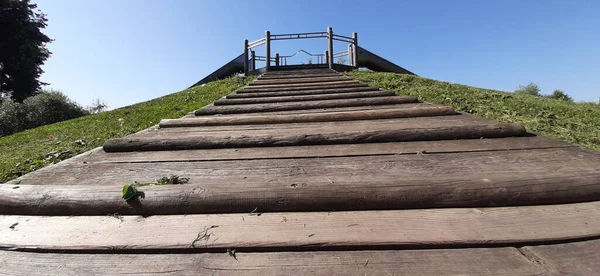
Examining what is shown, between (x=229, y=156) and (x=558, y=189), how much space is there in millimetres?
2141

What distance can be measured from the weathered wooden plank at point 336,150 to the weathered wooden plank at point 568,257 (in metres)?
1.23

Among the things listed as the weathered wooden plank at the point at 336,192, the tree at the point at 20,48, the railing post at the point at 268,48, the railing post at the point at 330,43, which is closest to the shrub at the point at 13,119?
the tree at the point at 20,48

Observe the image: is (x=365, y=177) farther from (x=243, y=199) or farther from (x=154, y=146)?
(x=154, y=146)

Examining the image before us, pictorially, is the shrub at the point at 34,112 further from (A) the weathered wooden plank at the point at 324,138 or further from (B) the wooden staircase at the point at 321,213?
(B) the wooden staircase at the point at 321,213

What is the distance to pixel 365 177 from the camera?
6.43 ft

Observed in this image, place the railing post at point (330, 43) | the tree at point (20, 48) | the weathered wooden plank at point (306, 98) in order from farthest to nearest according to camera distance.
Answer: the tree at point (20, 48), the railing post at point (330, 43), the weathered wooden plank at point (306, 98)

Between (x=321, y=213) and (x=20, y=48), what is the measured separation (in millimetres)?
27173

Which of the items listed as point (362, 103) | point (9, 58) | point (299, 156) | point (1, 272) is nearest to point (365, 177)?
point (299, 156)

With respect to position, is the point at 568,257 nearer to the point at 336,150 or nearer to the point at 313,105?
the point at 336,150

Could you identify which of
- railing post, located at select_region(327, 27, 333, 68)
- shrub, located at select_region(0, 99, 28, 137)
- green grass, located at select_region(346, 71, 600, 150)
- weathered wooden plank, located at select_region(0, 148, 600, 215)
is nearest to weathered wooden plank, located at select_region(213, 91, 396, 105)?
green grass, located at select_region(346, 71, 600, 150)

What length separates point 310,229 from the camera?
4.68 ft

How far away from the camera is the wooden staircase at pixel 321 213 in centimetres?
123

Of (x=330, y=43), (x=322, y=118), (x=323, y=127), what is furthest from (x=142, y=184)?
(x=330, y=43)

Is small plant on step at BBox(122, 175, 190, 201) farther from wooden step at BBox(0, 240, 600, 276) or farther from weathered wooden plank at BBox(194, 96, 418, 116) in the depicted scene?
weathered wooden plank at BBox(194, 96, 418, 116)
